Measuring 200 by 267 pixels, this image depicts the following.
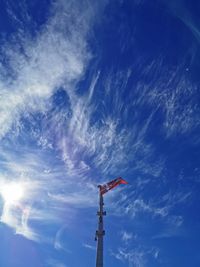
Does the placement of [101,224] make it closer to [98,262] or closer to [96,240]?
[96,240]

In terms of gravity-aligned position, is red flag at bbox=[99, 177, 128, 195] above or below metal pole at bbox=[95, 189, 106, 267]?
above

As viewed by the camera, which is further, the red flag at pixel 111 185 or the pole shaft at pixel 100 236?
the red flag at pixel 111 185

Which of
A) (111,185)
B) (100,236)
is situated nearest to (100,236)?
(100,236)

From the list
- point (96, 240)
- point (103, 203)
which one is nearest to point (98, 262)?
point (96, 240)

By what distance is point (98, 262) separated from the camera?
6406 cm

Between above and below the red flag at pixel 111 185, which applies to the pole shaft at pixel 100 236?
below

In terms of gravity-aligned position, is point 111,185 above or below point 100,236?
above

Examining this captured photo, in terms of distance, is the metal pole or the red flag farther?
the red flag

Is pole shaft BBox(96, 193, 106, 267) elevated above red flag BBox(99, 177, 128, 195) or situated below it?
below

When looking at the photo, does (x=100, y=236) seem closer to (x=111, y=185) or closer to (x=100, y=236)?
(x=100, y=236)

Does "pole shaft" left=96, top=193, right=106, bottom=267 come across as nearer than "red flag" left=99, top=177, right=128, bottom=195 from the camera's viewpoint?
Yes

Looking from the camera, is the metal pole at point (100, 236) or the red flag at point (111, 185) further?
the red flag at point (111, 185)

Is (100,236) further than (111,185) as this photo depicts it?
No

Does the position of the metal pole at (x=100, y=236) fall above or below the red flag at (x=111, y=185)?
below
